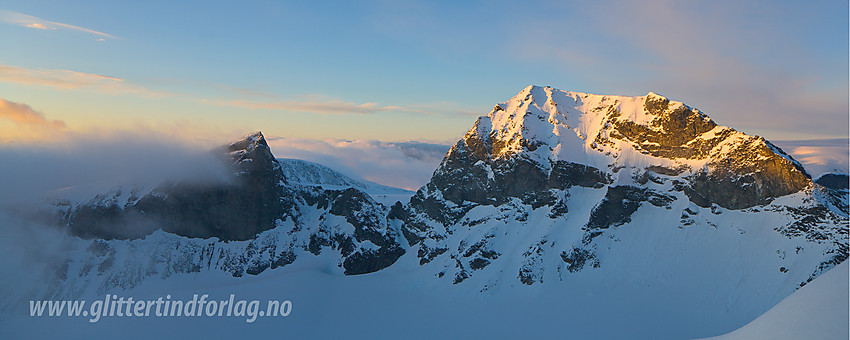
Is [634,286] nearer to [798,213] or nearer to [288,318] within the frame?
[798,213]

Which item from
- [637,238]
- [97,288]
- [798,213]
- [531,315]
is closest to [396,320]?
[531,315]

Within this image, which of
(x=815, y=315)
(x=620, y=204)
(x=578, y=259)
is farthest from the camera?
(x=620, y=204)

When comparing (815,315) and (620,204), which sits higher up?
(815,315)

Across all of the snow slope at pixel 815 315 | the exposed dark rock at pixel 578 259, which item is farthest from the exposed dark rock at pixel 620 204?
the snow slope at pixel 815 315

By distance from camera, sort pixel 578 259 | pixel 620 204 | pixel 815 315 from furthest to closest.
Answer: pixel 620 204, pixel 578 259, pixel 815 315

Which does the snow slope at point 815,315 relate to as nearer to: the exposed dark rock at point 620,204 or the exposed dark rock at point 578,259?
the exposed dark rock at point 578,259

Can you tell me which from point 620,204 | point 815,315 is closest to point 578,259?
point 620,204

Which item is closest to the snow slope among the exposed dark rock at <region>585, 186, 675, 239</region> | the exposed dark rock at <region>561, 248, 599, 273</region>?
the exposed dark rock at <region>561, 248, 599, 273</region>

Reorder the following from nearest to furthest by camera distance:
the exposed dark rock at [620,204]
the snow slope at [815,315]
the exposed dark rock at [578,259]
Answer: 1. the snow slope at [815,315]
2. the exposed dark rock at [578,259]
3. the exposed dark rock at [620,204]

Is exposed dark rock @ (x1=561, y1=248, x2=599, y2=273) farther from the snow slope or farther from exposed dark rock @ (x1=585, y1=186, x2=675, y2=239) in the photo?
the snow slope

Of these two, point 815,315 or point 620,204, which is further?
point 620,204

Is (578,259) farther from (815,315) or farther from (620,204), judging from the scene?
(815,315)

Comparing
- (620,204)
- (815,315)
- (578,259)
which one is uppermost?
(815,315)

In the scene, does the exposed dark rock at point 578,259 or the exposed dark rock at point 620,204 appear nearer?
the exposed dark rock at point 578,259
